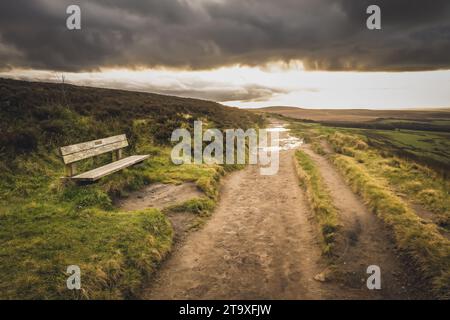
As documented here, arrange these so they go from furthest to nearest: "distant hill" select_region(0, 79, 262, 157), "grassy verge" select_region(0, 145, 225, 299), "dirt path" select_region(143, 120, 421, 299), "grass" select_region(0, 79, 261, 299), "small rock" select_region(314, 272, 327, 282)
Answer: "distant hill" select_region(0, 79, 262, 157) < "small rock" select_region(314, 272, 327, 282) < "dirt path" select_region(143, 120, 421, 299) < "grass" select_region(0, 79, 261, 299) < "grassy verge" select_region(0, 145, 225, 299)

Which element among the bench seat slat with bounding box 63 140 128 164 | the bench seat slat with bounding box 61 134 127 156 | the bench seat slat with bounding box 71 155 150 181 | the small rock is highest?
the bench seat slat with bounding box 61 134 127 156

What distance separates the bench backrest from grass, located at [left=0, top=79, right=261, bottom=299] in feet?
2.57

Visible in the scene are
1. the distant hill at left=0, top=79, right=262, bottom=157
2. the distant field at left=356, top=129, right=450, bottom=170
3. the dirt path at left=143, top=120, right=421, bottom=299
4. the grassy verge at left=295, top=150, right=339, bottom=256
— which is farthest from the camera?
the distant field at left=356, top=129, right=450, bottom=170

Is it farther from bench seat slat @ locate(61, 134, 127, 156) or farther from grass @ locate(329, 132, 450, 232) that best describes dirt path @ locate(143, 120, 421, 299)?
bench seat slat @ locate(61, 134, 127, 156)

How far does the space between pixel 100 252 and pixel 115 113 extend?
13.1 meters

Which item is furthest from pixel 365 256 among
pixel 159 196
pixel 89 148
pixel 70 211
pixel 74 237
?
pixel 89 148

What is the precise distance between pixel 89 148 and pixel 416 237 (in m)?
9.52

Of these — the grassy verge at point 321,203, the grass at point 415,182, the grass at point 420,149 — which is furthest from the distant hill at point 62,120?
the grass at point 420,149

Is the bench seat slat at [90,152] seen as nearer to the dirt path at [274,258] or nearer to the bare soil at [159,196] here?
the bare soil at [159,196]

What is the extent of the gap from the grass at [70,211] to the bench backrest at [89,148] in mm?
784

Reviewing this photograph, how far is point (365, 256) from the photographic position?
593cm

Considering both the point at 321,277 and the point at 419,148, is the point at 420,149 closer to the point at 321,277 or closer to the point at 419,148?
the point at 419,148

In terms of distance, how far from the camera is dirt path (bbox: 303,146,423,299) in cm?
496

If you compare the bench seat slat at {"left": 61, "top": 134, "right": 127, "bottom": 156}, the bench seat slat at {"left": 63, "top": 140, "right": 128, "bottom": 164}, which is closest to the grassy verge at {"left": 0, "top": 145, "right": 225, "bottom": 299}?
the bench seat slat at {"left": 63, "top": 140, "right": 128, "bottom": 164}
